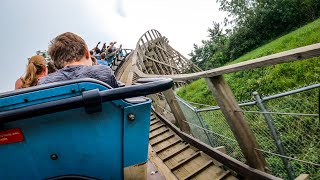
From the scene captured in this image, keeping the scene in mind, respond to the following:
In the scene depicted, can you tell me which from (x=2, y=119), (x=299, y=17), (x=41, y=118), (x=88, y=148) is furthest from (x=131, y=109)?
(x=299, y=17)

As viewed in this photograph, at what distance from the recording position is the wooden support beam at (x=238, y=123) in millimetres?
2518

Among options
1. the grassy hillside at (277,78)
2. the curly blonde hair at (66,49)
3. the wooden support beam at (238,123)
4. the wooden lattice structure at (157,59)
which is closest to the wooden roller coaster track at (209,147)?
the wooden support beam at (238,123)

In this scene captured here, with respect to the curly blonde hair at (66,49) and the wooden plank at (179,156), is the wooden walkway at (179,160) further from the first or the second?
the curly blonde hair at (66,49)

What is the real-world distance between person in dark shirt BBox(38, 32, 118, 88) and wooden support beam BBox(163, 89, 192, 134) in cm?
263

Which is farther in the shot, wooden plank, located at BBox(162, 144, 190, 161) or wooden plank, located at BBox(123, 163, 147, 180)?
wooden plank, located at BBox(162, 144, 190, 161)

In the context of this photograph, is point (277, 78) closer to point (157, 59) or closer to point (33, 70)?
point (33, 70)

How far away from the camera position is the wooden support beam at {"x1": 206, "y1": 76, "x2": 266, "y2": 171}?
2.52 meters

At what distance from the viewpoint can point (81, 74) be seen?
1.73 meters

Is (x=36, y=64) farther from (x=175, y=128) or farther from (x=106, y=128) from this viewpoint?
(x=175, y=128)

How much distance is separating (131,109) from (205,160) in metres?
2.26

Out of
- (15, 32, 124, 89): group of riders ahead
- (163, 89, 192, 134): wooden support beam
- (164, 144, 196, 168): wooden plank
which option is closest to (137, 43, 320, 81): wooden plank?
(15, 32, 124, 89): group of riders ahead

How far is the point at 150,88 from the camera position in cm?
145

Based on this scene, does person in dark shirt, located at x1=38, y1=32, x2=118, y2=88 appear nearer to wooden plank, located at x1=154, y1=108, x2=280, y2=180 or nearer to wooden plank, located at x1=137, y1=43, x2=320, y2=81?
wooden plank, located at x1=137, y1=43, x2=320, y2=81

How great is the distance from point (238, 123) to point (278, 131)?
1.33ft
